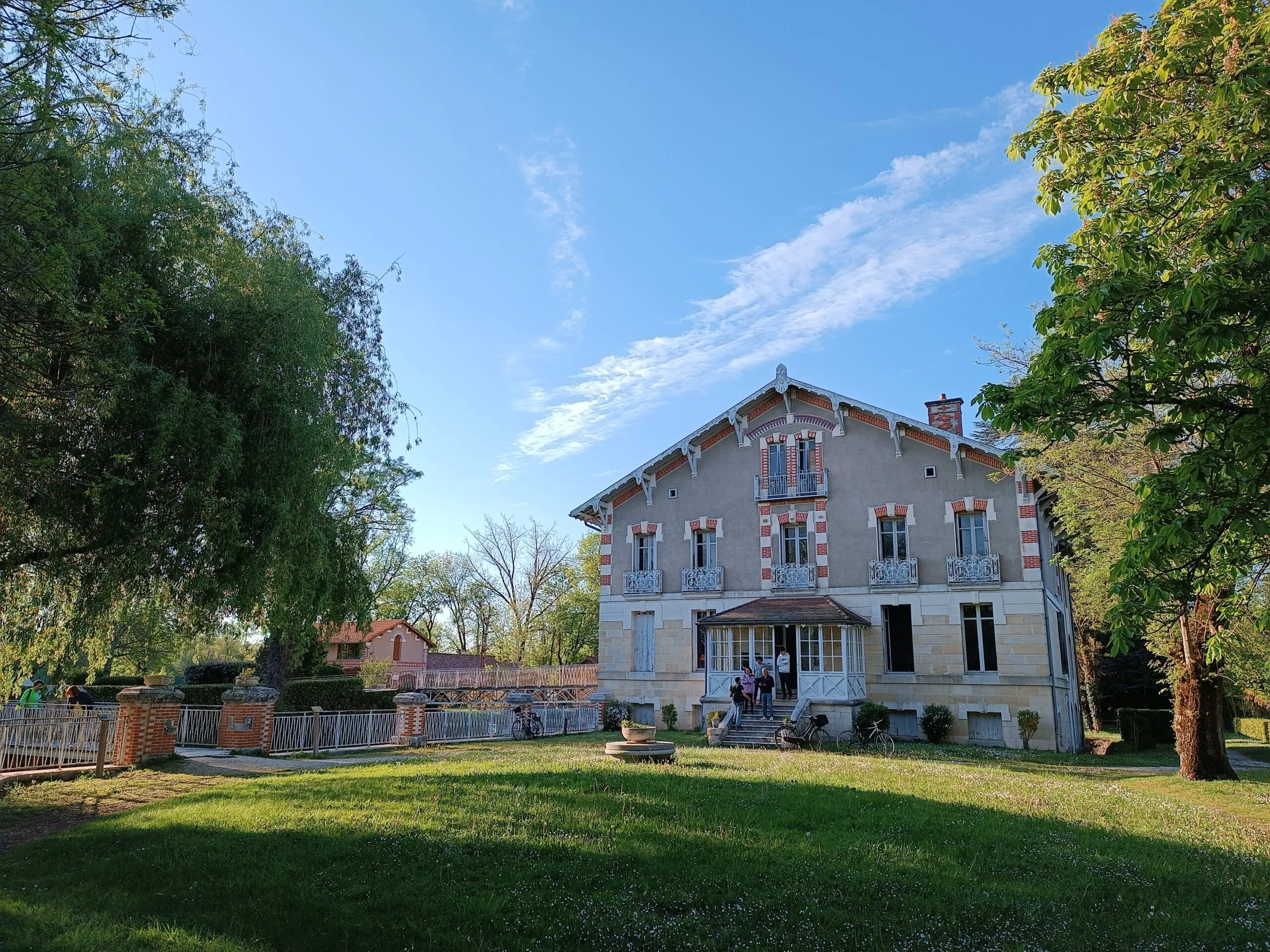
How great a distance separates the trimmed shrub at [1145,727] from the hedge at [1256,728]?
6.01m

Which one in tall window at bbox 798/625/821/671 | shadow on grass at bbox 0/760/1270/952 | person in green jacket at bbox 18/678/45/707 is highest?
tall window at bbox 798/625/821/671

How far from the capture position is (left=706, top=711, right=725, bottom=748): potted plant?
1994 cm

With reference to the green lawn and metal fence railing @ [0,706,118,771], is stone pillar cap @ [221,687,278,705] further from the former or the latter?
the green lawn

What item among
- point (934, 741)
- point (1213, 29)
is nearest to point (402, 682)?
point (934, 741)

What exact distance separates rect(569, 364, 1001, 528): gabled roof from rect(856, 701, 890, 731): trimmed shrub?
305 inches

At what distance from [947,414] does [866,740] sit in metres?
11.7

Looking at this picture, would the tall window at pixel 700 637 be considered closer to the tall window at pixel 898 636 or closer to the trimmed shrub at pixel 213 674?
the tall window at pixel 898 636

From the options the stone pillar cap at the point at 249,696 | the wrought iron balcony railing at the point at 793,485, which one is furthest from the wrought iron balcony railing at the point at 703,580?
the stone pillar cap at the point at 249,696

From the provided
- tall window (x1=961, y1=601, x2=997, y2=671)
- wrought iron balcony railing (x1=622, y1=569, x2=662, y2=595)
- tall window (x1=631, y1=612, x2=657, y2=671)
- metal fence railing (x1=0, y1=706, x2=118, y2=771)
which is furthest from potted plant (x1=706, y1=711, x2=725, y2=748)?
metal fence railing (x1=0, y1=706, x2=118, y2=771)

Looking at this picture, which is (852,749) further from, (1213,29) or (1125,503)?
(1213,29)

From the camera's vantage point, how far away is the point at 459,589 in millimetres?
62719

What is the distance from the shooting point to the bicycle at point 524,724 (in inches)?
860

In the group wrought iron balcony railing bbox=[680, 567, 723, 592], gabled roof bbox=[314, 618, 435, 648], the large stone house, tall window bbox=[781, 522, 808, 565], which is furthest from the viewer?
gabled roof bbox=[314, 618, 435, 648]

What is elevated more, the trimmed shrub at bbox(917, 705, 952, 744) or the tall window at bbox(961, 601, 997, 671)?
the tall window at bbox(961, 601, 997, 671)
